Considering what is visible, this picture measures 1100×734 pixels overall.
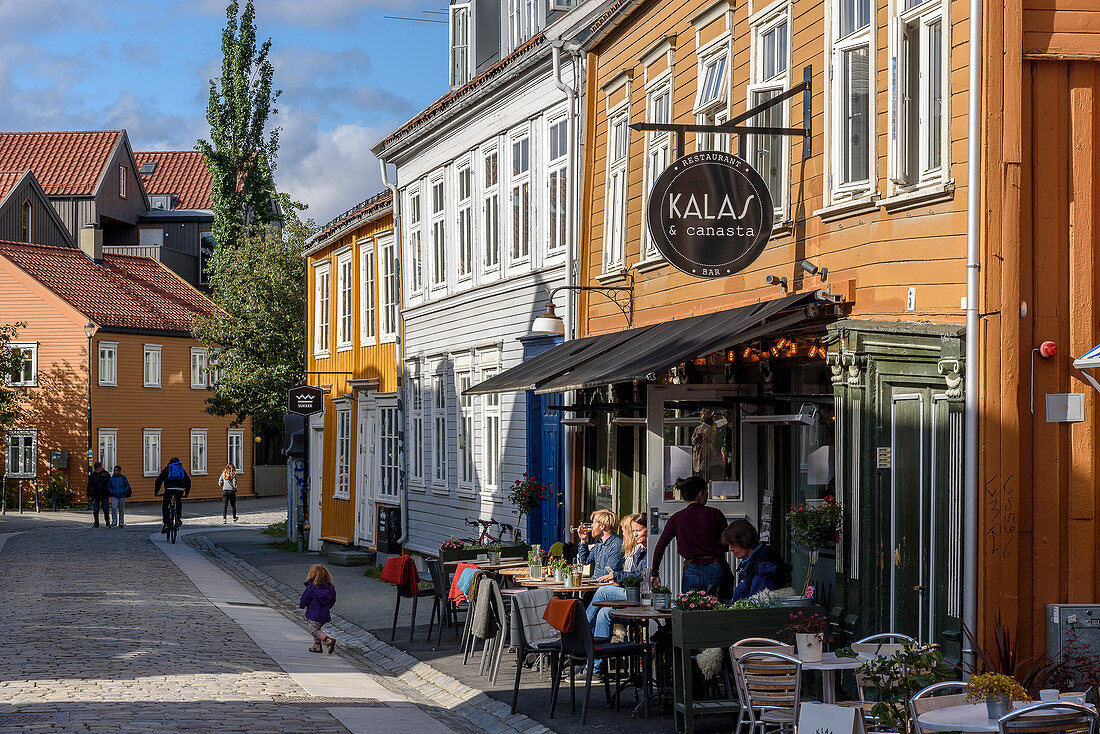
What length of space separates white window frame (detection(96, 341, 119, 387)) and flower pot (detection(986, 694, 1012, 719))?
151 ft

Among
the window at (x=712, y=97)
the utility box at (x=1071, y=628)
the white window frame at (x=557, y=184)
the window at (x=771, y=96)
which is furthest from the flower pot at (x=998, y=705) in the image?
the white window frame at (x=557, y=184)

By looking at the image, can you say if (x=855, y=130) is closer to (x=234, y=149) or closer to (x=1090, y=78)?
(x=1090, y=78)

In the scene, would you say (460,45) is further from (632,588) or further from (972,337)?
(972,337)

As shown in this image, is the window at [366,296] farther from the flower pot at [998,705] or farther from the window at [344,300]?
the flower pot at [998,705]

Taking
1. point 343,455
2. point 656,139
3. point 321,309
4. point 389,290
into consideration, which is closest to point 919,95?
point 656,139

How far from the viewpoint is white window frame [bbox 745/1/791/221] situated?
11812mm

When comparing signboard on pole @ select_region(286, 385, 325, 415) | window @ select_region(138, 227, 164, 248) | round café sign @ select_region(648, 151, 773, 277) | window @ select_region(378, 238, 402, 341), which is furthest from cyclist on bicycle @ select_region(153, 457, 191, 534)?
window @ select_region(138, 227, 164, 248)

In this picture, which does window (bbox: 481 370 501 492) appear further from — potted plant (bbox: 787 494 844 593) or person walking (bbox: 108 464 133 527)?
person walking (bbox: 108 464 133 527)

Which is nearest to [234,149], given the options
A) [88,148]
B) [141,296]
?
[141,296]

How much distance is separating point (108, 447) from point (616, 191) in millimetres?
38002

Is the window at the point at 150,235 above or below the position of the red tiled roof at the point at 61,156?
below

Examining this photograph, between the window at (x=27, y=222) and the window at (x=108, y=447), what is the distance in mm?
9870

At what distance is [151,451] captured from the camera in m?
52.1

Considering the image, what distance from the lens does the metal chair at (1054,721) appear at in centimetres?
653
